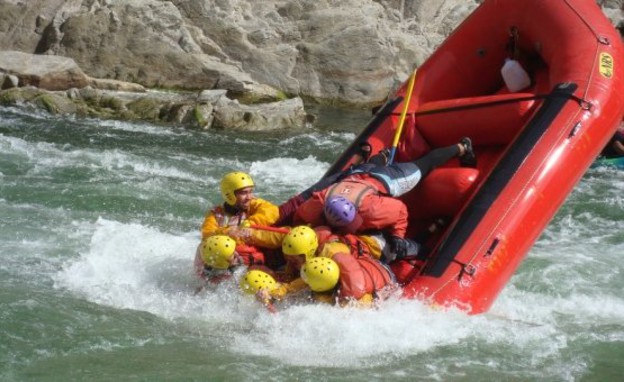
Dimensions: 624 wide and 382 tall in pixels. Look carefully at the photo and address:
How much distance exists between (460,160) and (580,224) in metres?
2.46

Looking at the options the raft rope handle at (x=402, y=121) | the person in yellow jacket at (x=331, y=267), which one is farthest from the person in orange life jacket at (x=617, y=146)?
the person in yellow jacket at (x=331, y=267)

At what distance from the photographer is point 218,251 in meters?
→ 4.52

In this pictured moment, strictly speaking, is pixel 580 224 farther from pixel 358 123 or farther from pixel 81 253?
pixel 358 123

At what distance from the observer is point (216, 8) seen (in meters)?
15.1

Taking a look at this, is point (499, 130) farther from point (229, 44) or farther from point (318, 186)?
point (229, 44)

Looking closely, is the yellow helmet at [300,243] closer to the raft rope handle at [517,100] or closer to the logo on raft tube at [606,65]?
the raft rope handle at [517,100]

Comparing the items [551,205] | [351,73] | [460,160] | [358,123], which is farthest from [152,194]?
[351,73]

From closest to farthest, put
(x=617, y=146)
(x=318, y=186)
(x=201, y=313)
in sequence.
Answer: (x=201, y=313) → (x=318, y=186) → (x=617, y=146)

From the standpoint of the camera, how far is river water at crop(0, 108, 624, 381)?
391cm

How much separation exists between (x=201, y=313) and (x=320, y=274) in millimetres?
840

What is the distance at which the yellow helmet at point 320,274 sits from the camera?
4.19 m

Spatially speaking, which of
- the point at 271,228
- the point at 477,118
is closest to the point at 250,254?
the point at 271,228

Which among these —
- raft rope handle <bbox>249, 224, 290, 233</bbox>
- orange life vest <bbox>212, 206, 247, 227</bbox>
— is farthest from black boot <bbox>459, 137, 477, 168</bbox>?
orange life vest <bbox>212, 206, 247, 227</bbox>

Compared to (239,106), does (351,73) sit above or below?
above
